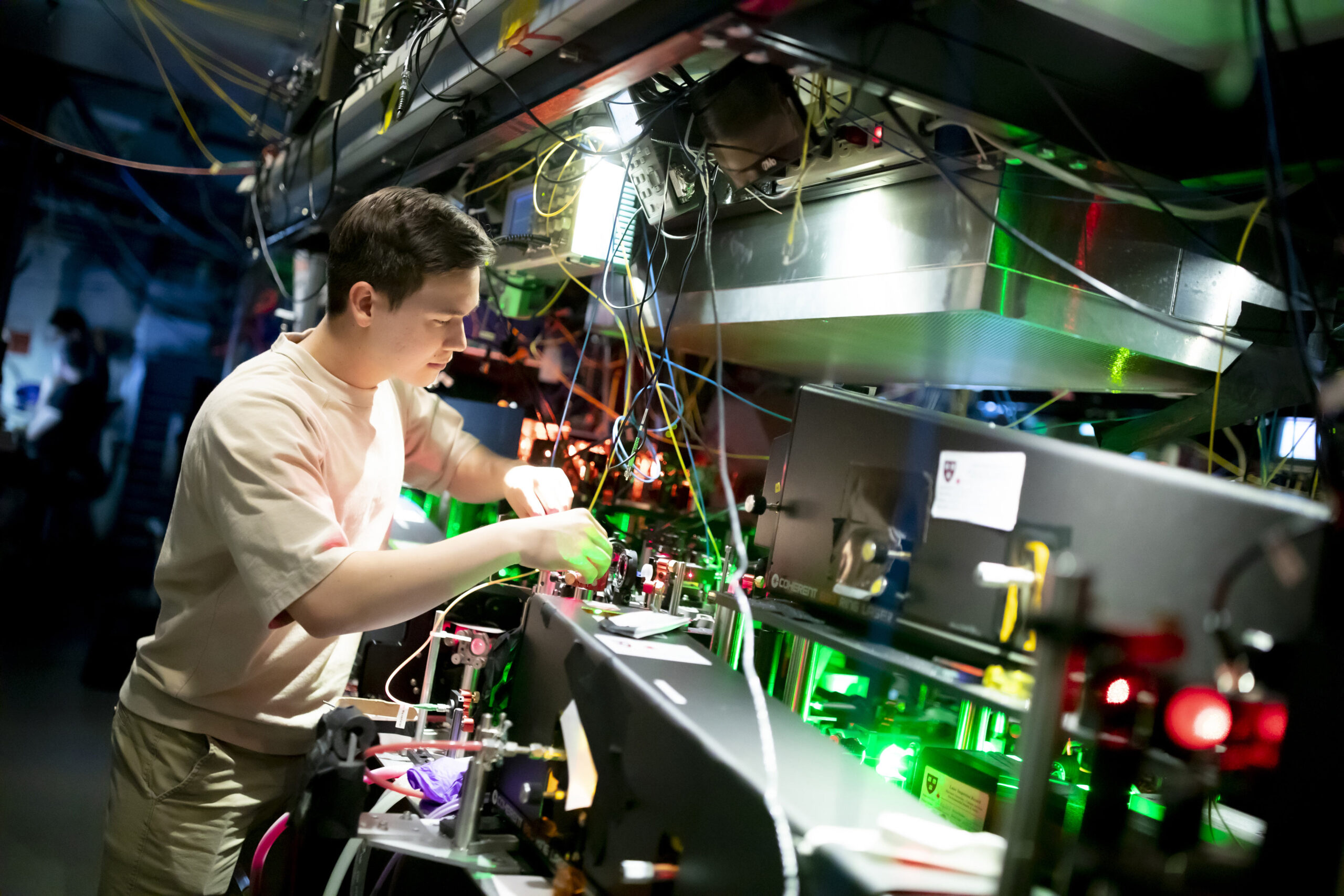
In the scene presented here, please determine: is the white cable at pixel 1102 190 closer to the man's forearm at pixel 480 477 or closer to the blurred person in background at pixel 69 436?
the man's forearm at pixel 480 477

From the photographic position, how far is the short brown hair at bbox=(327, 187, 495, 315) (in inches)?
60.2

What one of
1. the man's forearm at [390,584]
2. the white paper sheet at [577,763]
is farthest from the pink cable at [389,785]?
the white paper sheet at [577,763]

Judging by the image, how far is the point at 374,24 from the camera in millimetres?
2785

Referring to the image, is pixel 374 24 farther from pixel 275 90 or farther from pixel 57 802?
pixel 57 802

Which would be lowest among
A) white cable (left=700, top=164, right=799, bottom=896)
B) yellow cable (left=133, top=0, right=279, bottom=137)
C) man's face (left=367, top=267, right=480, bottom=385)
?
white cable (left=700, top=164, right=799, bottom=896)

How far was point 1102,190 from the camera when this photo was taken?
1.30 metres

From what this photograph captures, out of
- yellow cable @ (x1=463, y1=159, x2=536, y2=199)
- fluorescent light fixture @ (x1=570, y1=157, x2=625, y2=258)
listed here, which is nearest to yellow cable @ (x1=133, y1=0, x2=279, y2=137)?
yellow cable @ (x1=463, y1=159, x2=536, y2=199)

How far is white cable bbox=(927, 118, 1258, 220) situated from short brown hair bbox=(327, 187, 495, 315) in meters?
0.83

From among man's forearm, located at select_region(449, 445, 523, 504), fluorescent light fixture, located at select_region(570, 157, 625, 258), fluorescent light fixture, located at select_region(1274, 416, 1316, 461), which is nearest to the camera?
fluorescent light fixture, located at select_region(1274, 416, 1316, 461)

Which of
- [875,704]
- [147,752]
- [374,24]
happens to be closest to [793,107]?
[875,704]

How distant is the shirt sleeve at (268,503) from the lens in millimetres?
1271

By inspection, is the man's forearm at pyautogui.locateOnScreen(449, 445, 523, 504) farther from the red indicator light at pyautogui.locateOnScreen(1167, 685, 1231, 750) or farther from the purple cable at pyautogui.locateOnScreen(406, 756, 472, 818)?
the red indicator light at pyautogui.locateOnScreen(1167, 685, 1231, 750)

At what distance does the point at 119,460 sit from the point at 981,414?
5.98 m

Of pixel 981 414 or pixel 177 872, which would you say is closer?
pixel 177 872
